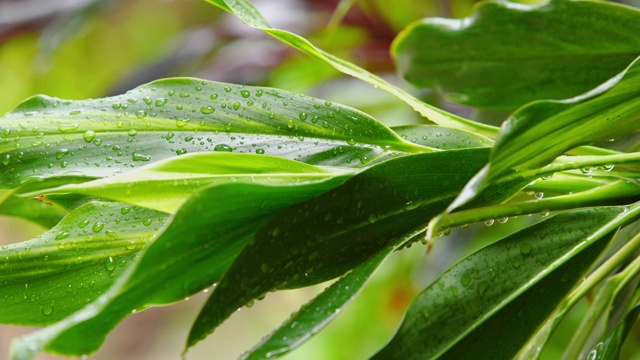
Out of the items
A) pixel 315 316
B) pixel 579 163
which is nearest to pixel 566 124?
pixel 579 163

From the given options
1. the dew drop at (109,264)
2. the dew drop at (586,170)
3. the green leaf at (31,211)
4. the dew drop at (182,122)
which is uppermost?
the green leaf at (31,211)

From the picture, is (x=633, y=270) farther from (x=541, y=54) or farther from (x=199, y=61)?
(x=199, y=61)

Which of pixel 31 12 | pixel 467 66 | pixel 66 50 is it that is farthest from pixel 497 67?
pixel 66 50

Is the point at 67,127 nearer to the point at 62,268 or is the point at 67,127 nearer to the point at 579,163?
the point at 62,268

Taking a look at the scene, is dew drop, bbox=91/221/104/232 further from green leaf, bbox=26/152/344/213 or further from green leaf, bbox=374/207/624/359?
green leaf, bbox=374/207/624/359

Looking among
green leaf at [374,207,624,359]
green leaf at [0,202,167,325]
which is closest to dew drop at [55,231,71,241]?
green leaf at [0,202,167,325]

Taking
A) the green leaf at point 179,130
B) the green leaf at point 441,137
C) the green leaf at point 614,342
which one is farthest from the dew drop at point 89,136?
the green leaf at point 614,342

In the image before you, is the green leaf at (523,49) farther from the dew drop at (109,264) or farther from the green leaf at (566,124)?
the dew drop at (109,264)
